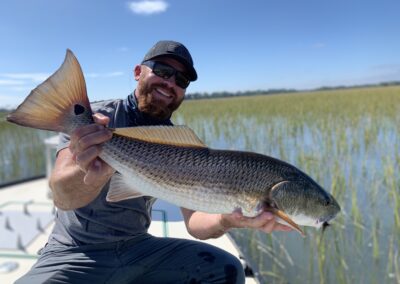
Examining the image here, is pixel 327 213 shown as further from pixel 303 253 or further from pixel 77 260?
pixel 303 253

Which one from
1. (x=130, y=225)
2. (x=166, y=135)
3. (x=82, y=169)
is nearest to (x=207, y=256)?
(x=130, y=225)

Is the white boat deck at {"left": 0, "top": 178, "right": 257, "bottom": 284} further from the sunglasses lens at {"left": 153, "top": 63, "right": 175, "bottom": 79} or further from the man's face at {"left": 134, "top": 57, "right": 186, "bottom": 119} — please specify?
the sunglasses lens at {"left": 153, "top": 63, "right": 175, "bottom": 79}

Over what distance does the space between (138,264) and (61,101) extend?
1.46m

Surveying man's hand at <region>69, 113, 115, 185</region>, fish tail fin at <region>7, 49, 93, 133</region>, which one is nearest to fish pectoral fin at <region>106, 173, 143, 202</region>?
man's hand at <region>69, 113, 115, 185</region>

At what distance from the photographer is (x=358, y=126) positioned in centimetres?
1175

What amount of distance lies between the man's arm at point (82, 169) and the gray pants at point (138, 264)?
48 cm

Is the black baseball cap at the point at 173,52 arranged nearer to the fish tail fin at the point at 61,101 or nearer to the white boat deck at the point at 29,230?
the fish tail fin at the point at 61,101

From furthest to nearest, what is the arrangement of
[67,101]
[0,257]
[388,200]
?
1. [388,200]
2. [0,257]
3. [67,101]

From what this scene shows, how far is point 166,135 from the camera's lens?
2062mm

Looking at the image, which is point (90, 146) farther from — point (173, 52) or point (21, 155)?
point (21, 155)

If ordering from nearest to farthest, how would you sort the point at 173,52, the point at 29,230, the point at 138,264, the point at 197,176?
the point at 197,176 → the point at 138,264 → the point at 173,52 → the point at 29,230

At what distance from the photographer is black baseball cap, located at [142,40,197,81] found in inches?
115

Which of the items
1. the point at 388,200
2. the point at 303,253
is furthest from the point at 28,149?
the point at 388,200

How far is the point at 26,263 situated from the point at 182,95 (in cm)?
230
